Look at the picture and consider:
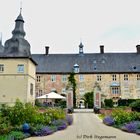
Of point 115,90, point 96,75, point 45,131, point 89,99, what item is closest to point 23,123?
point 45,131

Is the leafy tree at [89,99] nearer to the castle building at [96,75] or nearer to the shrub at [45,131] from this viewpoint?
the castle building at [96,75]

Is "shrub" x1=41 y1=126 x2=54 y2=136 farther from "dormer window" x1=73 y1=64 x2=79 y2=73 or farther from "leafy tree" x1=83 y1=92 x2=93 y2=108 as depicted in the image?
"dormer window" x1=73 y1=64 x2=79 y2=73

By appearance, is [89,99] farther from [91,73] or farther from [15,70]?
[15,70]

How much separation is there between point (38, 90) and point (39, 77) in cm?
236

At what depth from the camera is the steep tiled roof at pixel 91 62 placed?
161 feet

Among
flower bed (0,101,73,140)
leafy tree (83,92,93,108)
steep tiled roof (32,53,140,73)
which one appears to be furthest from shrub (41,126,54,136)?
steep tiled roof (32,53,140,73)

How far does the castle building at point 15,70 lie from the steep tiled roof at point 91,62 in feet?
43.7

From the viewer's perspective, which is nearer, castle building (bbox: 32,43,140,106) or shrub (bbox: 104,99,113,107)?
shrub (bbox: 104,99,113,107)

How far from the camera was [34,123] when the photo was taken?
13.2 m

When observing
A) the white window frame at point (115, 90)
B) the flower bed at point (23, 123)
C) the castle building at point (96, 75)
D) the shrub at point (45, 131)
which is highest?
the castle building at point (96, 75)

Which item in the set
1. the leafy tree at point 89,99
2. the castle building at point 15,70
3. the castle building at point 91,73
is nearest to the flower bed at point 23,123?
the castle building at point 15,70

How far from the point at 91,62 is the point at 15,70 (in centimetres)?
1824

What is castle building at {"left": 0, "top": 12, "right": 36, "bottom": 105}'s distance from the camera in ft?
114

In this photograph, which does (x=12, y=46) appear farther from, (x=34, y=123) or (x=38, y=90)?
(x=34, y=123)
